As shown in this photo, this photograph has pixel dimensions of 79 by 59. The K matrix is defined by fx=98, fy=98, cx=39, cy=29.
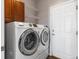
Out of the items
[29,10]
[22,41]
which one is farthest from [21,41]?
[29,10]

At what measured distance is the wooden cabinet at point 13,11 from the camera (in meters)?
2.54

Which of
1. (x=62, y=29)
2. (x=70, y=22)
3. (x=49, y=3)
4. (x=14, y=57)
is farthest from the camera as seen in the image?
(x=49, y=3)

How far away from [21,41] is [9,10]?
0.95 meters

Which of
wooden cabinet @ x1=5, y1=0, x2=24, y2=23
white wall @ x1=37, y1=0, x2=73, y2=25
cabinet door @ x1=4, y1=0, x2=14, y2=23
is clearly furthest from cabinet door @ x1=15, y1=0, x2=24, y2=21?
white wall @ x1=37, y1=0, x2=73, y2=25

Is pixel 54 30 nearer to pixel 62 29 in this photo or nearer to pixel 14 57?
pixel 62 29

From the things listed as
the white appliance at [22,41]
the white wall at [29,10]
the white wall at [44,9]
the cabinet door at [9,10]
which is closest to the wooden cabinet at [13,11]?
the cabinet door at [9,10]

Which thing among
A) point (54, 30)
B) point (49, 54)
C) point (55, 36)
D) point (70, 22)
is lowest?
point (49, 54)

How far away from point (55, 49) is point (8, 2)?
2.20 m

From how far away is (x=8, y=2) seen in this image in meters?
2.55

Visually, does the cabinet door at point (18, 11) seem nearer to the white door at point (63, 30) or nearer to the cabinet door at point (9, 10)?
the cabinet door at point (9, 10)

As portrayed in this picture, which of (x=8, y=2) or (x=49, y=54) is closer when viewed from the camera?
(x=8, y=2)

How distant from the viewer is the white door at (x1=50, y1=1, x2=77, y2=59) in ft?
9.92

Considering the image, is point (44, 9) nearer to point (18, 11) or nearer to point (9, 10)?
point (18, 11)

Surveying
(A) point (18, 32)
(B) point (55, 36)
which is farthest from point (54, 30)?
(A) point (18, 32)
